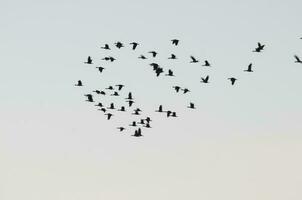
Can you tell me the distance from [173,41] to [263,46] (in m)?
12.0

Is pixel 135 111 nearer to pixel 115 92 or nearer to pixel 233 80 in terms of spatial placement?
pixel 115 92

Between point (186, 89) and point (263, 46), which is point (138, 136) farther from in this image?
point (263, 46)

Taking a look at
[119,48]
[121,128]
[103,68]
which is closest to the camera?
[119,48]

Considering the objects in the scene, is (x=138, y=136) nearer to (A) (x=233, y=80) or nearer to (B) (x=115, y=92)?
(B) (x=115, y=92)

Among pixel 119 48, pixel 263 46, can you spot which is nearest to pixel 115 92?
pixel 119 48

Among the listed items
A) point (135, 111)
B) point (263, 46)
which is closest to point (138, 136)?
point (135, 111)

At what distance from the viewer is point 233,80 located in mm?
143875

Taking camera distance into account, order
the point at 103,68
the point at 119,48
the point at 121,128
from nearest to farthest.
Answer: the point at 119,48 < the point at 103,68 < the point at 121,128

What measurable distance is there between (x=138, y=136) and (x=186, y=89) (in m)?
9.90

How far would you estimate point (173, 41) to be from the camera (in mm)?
140875

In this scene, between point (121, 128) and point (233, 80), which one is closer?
point (233, 80)

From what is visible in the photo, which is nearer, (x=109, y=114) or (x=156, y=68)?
(x=156, y=68)

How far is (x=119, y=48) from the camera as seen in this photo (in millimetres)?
139125

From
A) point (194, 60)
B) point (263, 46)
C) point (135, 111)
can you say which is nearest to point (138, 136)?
point (135, 111)
